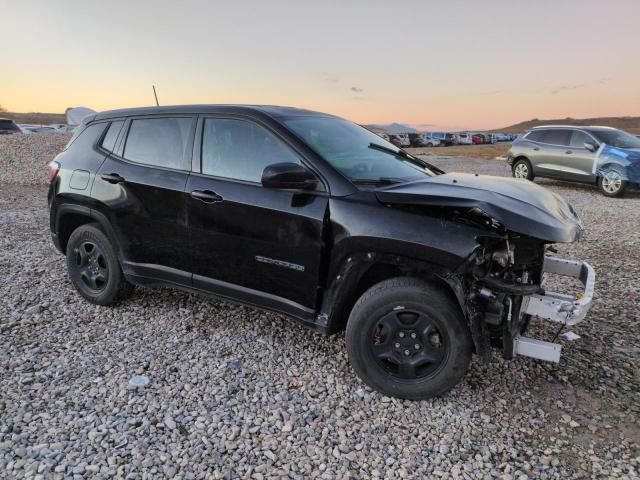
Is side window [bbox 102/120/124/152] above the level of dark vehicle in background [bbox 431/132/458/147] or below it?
below

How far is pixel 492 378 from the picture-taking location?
3.32 m

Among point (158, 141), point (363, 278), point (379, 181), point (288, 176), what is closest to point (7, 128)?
point (158, 141)

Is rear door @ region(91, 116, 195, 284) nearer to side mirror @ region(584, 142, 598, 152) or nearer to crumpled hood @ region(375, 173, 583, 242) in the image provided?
crumpled hood @ region(375, 173, 583, 242)

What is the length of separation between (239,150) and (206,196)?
16.8 inches

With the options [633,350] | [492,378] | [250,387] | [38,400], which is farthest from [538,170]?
[38,400]

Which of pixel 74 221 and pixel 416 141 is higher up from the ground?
pixel 416 141

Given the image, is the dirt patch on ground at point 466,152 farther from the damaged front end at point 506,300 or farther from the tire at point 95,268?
the tire at point 95,268

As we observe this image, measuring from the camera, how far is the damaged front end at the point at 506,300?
2.79 meters

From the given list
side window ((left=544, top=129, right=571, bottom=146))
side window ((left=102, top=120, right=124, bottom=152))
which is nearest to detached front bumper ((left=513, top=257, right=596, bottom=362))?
side window ((left=102, top=120, right=124, bottom=152))

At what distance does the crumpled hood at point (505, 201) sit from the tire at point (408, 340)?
0.54 meters

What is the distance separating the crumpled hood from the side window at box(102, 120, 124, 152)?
8.52 ft

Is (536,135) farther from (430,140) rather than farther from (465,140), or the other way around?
(465,140)

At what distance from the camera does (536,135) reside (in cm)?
1355

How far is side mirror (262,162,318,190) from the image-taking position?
117 inches
